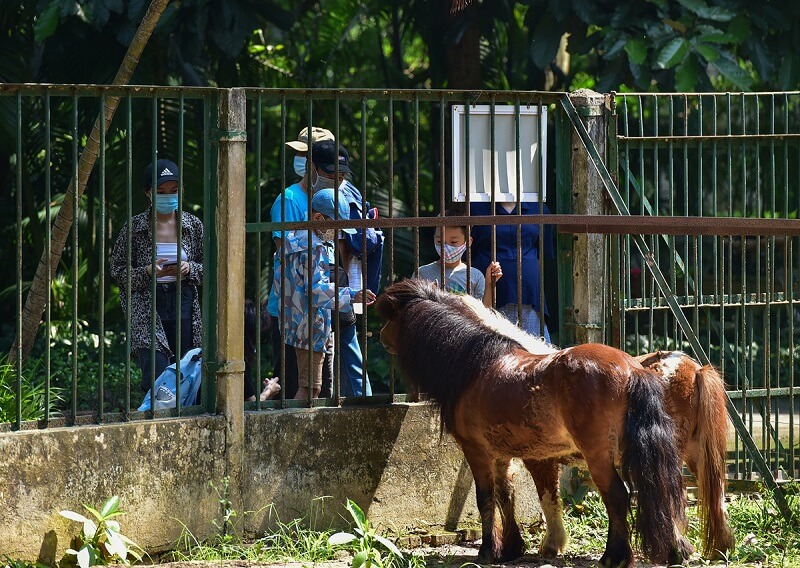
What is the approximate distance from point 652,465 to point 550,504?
893mm

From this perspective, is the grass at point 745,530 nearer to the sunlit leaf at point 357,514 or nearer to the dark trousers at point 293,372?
the sunlit leaf at point 357,514

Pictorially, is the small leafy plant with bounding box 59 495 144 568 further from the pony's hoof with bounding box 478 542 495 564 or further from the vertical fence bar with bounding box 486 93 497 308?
the vertical fence bar with bounding box 486 93 497 308

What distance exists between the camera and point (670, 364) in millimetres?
5199

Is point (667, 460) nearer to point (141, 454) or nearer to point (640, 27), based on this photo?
point (141, 454)

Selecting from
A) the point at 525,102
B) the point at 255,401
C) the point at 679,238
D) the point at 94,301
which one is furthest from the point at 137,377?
the point at 679,238

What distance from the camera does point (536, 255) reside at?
22.0 ft

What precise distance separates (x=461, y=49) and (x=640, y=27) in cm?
244

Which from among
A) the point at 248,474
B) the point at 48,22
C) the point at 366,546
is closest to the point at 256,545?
the point at 248,474

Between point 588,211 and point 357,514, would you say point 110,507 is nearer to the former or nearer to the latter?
point 357,514

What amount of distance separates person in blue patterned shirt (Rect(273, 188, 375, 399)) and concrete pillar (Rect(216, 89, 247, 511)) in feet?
1.56

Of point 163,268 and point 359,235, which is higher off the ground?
point 359,235

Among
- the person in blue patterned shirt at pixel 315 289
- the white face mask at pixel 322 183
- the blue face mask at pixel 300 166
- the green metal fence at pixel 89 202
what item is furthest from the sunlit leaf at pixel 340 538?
the green metal fence at pixel 89 202

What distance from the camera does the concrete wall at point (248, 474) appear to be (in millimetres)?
5148

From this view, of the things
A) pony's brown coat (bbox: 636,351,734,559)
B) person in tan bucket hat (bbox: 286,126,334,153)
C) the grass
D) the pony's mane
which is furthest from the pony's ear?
the grass
